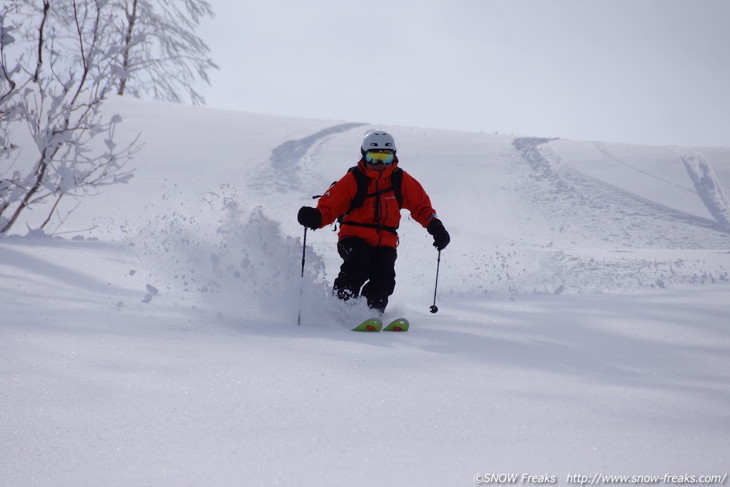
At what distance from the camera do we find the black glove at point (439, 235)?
4.47 metres

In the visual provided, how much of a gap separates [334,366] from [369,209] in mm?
1875

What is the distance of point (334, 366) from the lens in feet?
9.00

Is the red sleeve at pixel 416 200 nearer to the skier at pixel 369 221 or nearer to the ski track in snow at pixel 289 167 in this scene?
the skier at pixel 369 221

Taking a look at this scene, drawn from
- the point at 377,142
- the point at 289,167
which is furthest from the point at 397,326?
the point at 289,167

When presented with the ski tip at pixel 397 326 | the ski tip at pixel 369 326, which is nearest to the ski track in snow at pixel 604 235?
the ski tip at pixel 397 326

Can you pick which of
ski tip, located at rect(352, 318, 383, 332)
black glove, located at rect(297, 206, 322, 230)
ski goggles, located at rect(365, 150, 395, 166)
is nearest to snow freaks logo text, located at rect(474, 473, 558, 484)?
ski tip, located at rect(352, 318, 383, 332)

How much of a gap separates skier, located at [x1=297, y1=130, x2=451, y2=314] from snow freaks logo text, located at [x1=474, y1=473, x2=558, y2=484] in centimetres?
267

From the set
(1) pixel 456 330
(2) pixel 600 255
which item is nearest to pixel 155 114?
(2) pixel 600 255

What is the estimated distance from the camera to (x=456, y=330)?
3.93 metres

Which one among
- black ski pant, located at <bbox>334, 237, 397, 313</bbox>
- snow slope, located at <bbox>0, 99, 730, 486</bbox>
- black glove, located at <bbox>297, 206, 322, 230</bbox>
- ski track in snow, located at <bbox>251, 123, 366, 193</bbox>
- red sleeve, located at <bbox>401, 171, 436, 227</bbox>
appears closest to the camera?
snow slope, located at <bbox>0, 99, 730, 486</bbox>

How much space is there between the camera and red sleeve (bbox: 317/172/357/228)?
4.38m

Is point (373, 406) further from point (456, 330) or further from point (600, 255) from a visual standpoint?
point (600, 255)

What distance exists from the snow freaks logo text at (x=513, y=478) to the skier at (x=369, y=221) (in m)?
2.67

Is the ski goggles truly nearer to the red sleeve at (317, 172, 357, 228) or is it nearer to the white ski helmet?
the white ski helmet
